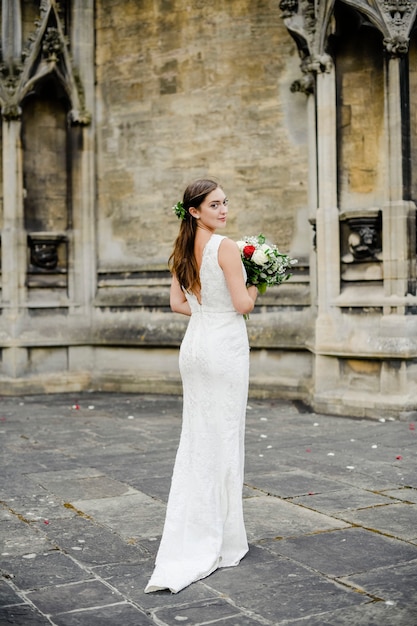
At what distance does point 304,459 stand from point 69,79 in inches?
285

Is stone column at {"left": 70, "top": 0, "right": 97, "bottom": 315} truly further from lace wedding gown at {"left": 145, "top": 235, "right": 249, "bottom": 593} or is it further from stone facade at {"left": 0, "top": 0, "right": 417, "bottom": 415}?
lace wedding gown at {"left": 145, "top": 235, "right": 249, "bottom": 593}

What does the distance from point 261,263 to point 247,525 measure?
164 centimetres

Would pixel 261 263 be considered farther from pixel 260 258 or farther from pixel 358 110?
pixel 358 110

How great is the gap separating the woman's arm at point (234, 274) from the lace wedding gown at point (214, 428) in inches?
2.1

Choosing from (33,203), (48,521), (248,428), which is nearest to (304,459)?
(248,428)

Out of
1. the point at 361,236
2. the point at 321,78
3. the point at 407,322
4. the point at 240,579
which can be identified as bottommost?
the point at 240,579

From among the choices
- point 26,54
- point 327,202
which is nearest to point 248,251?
point 327,202

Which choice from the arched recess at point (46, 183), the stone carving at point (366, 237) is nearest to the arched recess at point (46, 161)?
the arched recess at point (46, 183)

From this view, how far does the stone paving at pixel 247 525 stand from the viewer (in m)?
3.71

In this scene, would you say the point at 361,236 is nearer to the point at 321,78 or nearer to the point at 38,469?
the point at 321,78

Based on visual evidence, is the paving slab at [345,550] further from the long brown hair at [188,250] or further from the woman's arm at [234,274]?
the long brown hair at [188,250]

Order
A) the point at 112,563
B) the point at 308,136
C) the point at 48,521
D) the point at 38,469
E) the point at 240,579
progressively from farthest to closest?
the point at 308,136
the point at 38,469
the point at 48,521
the point at 112,563
the point at 240,579

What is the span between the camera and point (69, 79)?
12.0 meters

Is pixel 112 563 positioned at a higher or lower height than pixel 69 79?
lower
